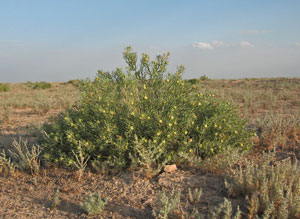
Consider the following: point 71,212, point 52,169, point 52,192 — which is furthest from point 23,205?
point 52,169

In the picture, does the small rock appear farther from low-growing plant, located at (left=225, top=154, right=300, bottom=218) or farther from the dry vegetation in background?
low-growing plant, located at (left=225, top=154, right=300, bottom=218)

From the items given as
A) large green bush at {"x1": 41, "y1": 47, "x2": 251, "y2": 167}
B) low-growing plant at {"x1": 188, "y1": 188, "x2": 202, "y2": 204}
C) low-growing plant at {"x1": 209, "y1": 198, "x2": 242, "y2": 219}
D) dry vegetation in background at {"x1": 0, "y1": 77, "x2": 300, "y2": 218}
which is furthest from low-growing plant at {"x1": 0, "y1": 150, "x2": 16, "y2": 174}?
low-growing plant at {"x1": 209, "y1": 198, "x2": 242, "y2": 219}

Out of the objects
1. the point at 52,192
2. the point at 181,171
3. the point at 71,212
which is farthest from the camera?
the point at 181,171

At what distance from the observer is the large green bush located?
3711 mm

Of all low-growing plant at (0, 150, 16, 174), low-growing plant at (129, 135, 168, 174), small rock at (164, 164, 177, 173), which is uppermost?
low-growing plant at (129, 135, 168, 174)

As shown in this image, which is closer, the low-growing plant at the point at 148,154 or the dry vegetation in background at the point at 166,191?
the dry vegetation in background at the point at 166,191

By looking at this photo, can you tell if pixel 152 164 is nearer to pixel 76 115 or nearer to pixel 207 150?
pixel 207 150

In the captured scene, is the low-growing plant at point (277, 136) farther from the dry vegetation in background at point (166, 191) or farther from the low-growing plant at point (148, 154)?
the low-growing plant at point (148, 154)

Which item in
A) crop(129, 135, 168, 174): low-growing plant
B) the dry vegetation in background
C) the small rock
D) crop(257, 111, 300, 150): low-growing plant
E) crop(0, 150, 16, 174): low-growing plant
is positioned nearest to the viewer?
the dry vegetation in background

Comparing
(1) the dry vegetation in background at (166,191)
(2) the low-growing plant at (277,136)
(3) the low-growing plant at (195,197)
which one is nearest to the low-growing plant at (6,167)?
(1) the dry vegetation in background at (166,191)

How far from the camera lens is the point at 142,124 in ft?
12.3

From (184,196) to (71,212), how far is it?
1276 mm

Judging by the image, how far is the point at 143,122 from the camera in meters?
3.73

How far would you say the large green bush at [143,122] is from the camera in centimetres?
371
